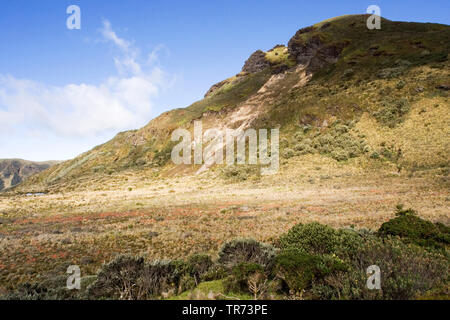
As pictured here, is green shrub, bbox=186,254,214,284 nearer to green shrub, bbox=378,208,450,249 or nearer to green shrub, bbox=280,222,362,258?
green shrub, bbox=280,222,362,258

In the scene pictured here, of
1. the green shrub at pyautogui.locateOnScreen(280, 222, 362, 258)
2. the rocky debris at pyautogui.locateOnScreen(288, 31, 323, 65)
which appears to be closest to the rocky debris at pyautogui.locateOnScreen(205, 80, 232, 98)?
the rocky debris at pyautogui.locateOnScreen(288, 31, 323, 65)

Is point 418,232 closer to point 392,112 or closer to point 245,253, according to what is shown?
point 245,253

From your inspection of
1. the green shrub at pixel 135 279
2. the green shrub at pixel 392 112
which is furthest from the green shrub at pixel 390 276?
the green shrub at pixel 392 112

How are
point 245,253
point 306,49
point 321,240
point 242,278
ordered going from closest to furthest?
point 242,278, point 245,253, point 321,240, point 306,49

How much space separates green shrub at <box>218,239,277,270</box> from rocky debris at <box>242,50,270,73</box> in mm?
110013

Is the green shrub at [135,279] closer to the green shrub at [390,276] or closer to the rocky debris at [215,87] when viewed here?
the green shrub at [390,276]

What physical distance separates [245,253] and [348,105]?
152 ft

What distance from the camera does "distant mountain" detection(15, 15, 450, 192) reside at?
117 feet

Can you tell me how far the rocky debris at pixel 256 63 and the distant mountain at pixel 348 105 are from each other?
20.0m

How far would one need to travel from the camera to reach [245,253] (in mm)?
8203

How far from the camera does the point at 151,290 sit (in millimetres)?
6645

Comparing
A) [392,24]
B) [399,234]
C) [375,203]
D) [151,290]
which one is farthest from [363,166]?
[392,24]

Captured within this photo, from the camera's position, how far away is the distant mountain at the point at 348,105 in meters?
35.6

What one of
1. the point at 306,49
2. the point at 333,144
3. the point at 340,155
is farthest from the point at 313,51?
the point at 340,155
